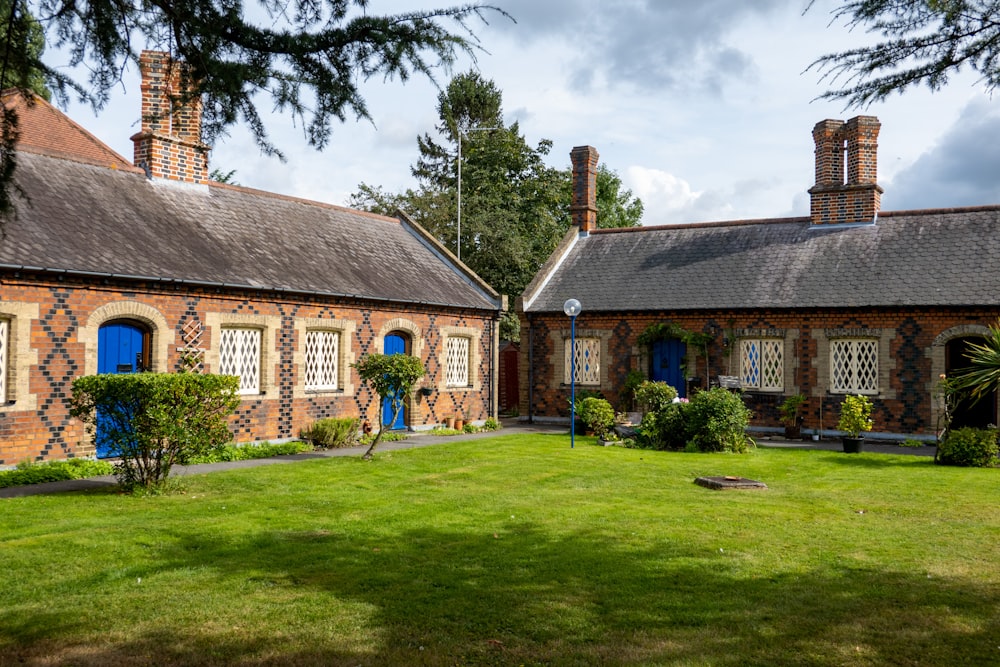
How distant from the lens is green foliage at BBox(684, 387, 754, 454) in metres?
17.3

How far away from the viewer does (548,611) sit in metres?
6.12

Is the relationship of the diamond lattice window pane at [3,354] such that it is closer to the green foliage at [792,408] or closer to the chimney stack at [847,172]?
the green foliage at [792,408]

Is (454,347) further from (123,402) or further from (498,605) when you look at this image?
(498,605)

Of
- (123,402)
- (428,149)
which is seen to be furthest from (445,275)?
(428,149)

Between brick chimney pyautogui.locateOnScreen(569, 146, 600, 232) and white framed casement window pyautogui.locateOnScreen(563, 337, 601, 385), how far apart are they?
16.7 ft

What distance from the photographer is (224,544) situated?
810 cm

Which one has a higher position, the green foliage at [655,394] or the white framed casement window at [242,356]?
the white framed casement window at [242,356]

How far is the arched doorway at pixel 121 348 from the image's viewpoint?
13.9 m

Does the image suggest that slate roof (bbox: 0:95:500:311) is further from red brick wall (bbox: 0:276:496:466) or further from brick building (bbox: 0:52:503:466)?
red brick wall (bbox: 0:276:496:466)

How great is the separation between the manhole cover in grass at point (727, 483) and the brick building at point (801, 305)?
8645 millimetres

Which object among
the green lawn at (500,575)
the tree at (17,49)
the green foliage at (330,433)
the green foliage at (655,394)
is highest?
the tree at (17,49)

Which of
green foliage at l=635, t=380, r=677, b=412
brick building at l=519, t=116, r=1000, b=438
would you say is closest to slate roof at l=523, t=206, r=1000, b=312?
brick building at l=519, t=116, r=1000, b=438

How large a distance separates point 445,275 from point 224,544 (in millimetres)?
15498

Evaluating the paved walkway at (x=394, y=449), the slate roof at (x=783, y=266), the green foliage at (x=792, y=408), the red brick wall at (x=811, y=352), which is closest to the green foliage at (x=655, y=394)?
the paved walkway at (x=394, y=449)
